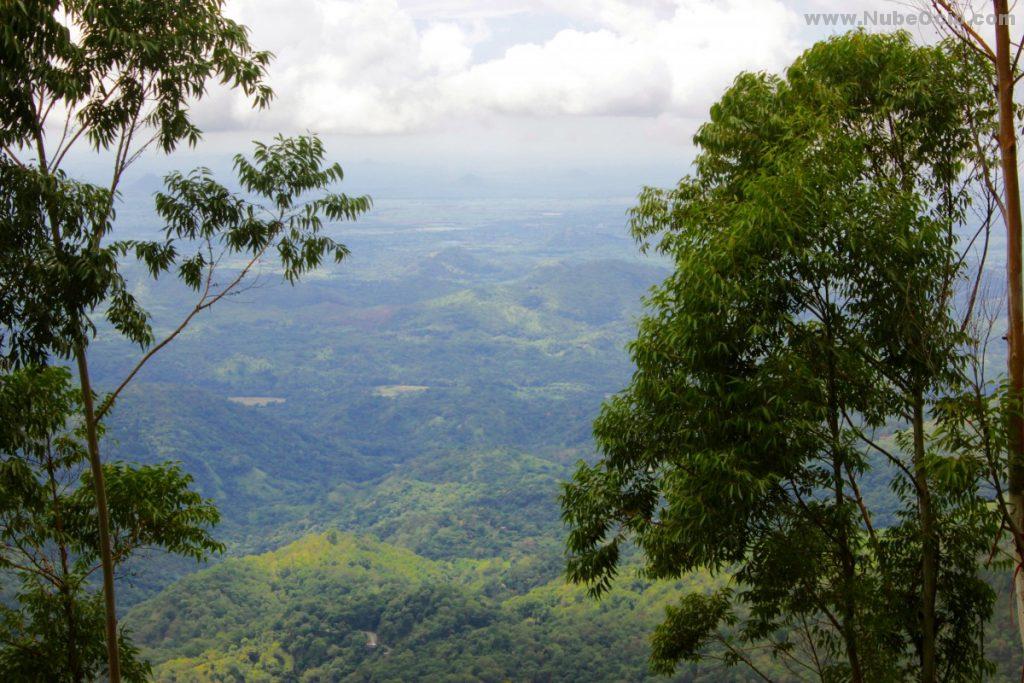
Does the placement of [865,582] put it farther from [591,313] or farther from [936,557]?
[591,313]

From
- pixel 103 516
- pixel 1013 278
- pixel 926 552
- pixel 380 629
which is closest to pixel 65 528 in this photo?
pixel 103 516

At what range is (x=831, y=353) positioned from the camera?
5.37 metres

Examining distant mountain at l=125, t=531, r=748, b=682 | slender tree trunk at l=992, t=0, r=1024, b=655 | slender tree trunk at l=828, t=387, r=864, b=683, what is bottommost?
distant mountain at l=125, t=531, r=748, b=682

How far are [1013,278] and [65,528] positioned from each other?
20.6 ft

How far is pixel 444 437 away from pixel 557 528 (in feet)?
120

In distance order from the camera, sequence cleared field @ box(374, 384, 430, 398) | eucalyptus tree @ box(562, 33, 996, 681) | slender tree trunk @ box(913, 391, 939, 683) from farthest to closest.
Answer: cleared field @ box(374, 384, 430, 398)
slender tree trunk @ box(913, 391, 939, 683)
eucalyptus tree @ box(562, 33, 996, 681)

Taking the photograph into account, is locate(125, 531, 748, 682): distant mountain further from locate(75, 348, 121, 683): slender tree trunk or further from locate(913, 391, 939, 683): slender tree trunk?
locate(75, 348, 121, 683): slender tree trunk

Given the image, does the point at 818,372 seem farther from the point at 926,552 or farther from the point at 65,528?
the point at 65,528

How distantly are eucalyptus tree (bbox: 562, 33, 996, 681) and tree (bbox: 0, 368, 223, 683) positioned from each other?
116 inches

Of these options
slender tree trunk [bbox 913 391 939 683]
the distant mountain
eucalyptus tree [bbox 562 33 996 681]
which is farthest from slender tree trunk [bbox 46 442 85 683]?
the distant mountain

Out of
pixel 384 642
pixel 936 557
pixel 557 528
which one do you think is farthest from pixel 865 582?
pixel 557 528

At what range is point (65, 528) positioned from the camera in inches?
258

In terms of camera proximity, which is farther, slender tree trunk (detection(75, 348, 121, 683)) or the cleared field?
the cleared field

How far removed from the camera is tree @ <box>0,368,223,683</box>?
20.7ft
